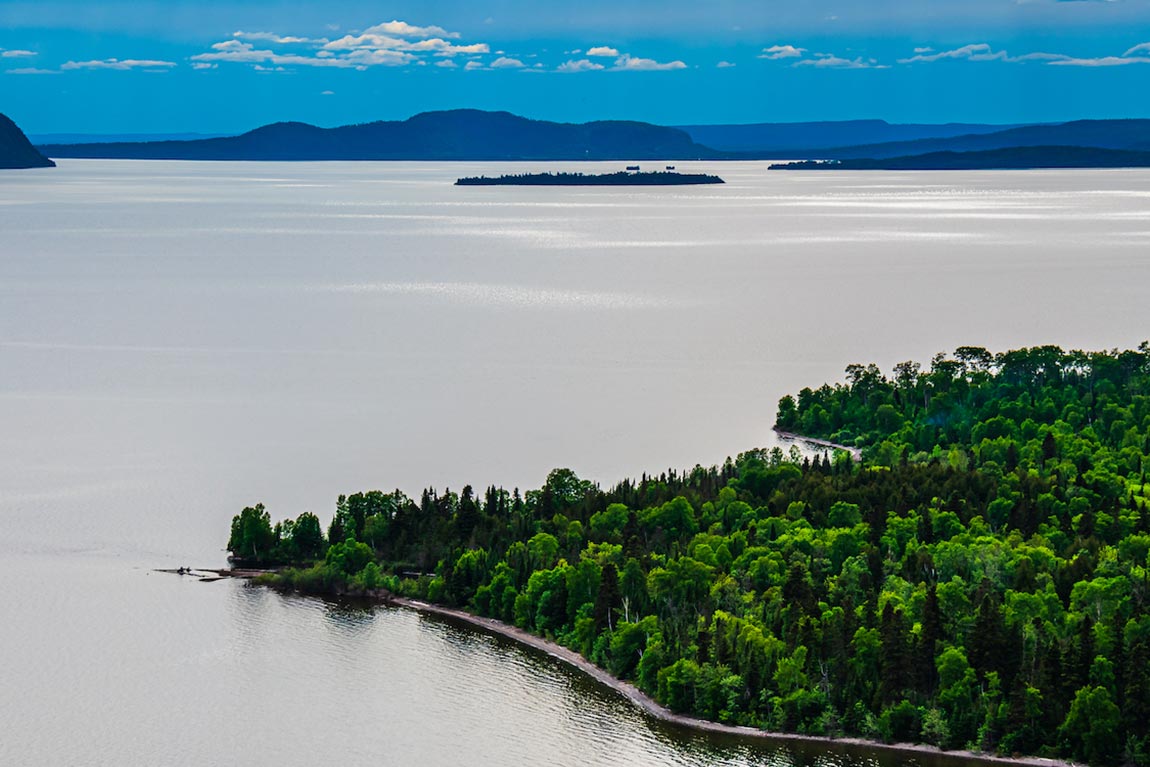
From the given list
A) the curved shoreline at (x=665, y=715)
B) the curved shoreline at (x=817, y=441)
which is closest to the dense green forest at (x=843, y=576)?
the curved shoreline at (x=665, y=715)

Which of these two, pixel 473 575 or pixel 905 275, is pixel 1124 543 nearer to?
pixel 473 575

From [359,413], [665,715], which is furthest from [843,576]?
[359,413]

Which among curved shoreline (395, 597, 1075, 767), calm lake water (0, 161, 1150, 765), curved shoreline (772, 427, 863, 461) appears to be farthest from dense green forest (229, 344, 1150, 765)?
curved shoreline (772, 427, 863, 461)

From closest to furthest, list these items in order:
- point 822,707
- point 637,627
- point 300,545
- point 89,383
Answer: point 822,707 < point 637,627 < point 300,545 < point 89,383

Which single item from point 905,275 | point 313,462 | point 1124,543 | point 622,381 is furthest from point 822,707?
point 905,275

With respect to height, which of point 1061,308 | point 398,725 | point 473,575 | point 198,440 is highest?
point 1061,308

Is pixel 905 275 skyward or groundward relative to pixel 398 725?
skyward
